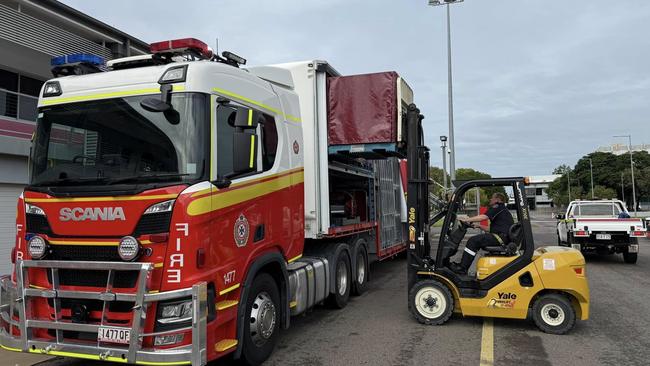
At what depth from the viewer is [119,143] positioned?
4.41 meters

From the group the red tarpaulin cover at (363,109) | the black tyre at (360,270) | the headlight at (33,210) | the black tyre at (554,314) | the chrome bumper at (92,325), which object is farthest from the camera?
the black tyre at (360,270)

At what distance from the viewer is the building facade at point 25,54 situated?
9.61 metres

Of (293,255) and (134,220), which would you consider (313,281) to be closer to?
(293,255)

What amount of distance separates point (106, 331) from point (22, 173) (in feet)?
24.7

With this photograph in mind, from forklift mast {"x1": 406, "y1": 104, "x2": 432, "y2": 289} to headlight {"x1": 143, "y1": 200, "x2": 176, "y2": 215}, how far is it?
4.17 meters

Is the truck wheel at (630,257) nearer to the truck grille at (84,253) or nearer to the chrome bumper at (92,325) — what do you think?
the chrome bumper at (92,325)

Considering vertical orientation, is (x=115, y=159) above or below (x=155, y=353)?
above

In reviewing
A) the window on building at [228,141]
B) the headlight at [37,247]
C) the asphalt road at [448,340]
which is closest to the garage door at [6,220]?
the asphalt road at [448,340]

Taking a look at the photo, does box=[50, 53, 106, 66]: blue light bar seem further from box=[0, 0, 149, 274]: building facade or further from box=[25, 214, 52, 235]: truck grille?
box=[0, 0, 149, 274]: building facade

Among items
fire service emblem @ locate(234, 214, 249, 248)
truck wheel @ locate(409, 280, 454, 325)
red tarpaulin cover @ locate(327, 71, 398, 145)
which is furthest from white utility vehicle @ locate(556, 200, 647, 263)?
fire service emblem @ locate(234, 214, 249, 248)

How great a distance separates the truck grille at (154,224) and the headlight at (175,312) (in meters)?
0.62

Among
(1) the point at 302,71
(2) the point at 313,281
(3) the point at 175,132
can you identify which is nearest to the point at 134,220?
(3) the point at 175,132

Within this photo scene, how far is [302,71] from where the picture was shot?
724cm

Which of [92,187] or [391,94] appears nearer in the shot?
[92,187]
